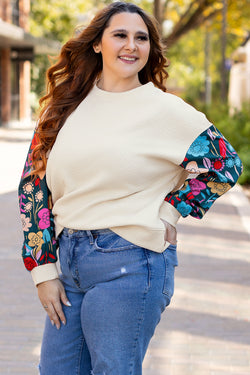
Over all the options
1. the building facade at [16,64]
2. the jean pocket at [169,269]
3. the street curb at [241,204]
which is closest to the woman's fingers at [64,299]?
the jean pocket at [169,269]

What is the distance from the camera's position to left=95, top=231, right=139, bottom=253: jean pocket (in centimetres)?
224

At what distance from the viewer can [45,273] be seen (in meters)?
2.43

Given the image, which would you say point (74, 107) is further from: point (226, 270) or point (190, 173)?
point (226, 270)

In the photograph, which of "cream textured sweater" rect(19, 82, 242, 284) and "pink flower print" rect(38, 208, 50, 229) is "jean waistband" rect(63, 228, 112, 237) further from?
"pink flower print" rect(38, 208, 50, 229)

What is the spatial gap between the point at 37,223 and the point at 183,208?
1.78 feet

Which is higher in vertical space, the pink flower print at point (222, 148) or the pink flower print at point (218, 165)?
the pink flower print at point (222, 148)

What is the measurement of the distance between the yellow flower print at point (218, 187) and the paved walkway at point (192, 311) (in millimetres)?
1774

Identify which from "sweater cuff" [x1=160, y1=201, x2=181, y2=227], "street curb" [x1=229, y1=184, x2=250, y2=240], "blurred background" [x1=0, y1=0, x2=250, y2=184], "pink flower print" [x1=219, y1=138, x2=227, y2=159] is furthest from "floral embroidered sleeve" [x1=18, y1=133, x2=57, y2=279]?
"blurred background" [x1=0, y1=0, x2=250, y2=184]

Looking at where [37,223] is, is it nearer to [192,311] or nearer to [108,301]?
[108,301]

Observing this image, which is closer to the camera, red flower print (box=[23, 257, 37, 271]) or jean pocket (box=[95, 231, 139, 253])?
jean pocket (box=[95, 231, 139, 253])

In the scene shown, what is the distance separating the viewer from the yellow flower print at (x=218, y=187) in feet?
8.06

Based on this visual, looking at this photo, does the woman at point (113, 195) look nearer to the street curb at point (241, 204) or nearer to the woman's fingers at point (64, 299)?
the woman's fingers at point (64, 299)

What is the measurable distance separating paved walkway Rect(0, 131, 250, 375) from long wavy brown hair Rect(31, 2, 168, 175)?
193 centimetres

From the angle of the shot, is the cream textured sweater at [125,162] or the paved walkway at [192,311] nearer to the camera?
the cream textured sweater at [125,162]
